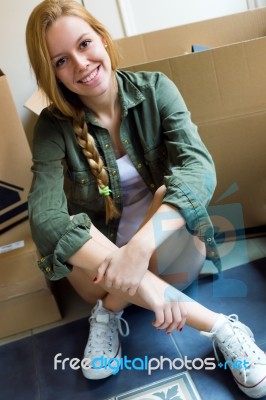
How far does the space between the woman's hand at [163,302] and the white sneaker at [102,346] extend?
0.16 metres

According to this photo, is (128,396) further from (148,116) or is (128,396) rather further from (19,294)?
(148,116)

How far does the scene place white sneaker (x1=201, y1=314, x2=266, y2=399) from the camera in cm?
67

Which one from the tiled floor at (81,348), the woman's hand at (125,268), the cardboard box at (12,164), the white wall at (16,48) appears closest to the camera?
the woman's hand at (125,268)

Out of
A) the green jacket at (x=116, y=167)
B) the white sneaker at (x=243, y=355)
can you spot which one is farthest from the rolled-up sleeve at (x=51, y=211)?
the white sneaker at (x=243, y=355)

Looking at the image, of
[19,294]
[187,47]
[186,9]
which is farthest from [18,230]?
[186,9]

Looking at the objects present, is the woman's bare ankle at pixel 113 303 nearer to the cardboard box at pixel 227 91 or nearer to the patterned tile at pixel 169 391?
the patterned tile at pixel 169 391

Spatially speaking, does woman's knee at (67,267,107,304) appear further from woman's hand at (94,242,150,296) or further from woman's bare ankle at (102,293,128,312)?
woman's hand at (94,242,150,296)

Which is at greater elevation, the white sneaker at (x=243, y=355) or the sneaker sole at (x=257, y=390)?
the white sneaker at (x=243, y=355)

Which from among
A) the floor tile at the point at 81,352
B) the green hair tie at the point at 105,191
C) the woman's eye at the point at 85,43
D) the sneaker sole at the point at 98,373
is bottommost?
the floor tile at the point at 81,352

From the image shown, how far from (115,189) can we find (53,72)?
0.93 ft

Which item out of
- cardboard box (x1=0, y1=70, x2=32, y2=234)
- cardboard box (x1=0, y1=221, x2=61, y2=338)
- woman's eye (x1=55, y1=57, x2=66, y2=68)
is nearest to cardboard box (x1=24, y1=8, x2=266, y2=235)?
cardboard box (x1=0, y1=70, x2=32, y2=234)

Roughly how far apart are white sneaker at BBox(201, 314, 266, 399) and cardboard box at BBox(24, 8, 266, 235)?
14.7 inches

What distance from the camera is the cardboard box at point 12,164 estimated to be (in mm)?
883

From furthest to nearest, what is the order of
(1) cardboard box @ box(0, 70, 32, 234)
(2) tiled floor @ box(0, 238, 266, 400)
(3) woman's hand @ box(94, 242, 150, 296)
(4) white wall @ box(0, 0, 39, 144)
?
(4) white wall @ box(0, 0, 39, 144) → (1) cardboard box @ box(0, 70, 32, 234) → (2) tiled floor @ box(0, 238, 266, 400) → (3) woman's hand @ box(94, 242, 150, 296)
